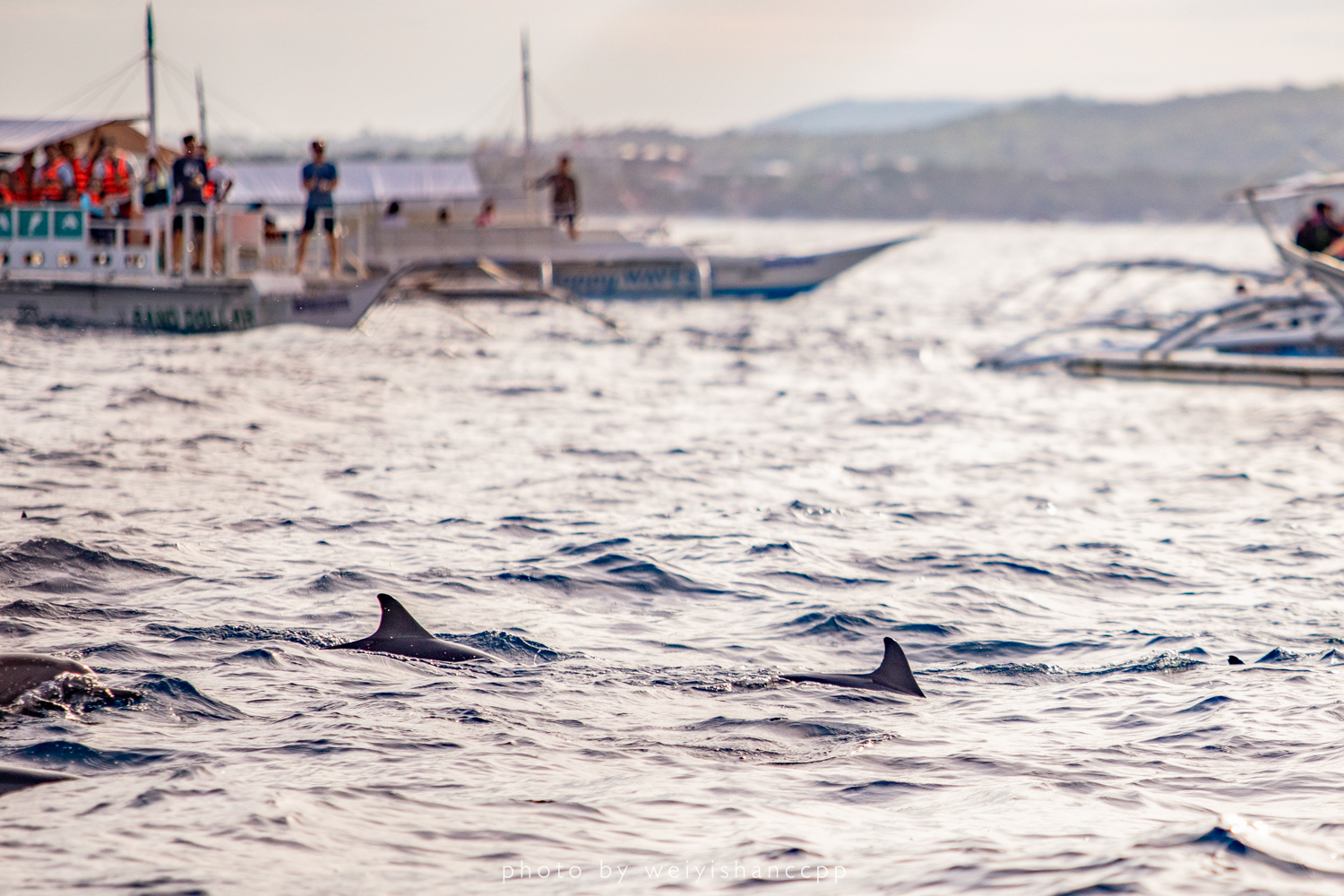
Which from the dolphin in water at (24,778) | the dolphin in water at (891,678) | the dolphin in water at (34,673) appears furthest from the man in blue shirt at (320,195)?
the dolphin in water at (24,778)

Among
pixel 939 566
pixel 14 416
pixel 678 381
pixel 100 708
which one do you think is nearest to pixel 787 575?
pixel 939 566

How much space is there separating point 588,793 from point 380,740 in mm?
1082

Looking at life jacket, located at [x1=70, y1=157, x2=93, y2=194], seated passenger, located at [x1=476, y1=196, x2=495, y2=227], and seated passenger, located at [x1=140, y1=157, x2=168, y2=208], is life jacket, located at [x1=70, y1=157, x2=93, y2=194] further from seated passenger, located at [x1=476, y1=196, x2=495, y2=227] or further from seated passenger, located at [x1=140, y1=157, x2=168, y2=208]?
seated passenger, located at [x1=476, y1=196, x2=495, y2=227]

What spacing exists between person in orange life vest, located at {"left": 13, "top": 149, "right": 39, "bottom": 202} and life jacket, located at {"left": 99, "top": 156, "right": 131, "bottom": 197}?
1.08 m

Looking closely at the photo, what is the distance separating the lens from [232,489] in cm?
1231

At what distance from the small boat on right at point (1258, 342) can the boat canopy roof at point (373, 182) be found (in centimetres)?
1674

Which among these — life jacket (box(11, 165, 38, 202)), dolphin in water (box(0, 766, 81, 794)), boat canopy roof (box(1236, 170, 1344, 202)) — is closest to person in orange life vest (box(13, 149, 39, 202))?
life jacket (box(11, 165, 38, 202))

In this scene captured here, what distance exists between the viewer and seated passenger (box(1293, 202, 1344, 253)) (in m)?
24.0

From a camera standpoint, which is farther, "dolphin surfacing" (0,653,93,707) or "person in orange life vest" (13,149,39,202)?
"person in orange life vest" (13,149,39,202)

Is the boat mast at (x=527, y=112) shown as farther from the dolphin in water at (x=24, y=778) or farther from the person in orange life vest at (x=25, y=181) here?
the dolphin in water at (x=24, y=778)

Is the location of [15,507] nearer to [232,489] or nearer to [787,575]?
[232,489]

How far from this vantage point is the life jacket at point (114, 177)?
24.2m

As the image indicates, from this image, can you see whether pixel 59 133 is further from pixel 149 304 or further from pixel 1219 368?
pixel 1219 368

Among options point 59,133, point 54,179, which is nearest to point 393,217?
point 59,133
